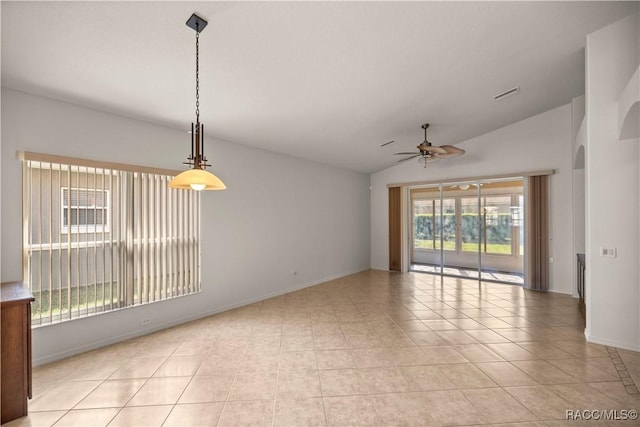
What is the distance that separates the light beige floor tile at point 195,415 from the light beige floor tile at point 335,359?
1068mm

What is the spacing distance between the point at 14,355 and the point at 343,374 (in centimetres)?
267

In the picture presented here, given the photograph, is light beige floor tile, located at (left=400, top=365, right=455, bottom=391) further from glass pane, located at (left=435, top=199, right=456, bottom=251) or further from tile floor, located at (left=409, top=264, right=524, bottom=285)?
glass pane, located at (left=435, top=199, right=456, bottom=251)

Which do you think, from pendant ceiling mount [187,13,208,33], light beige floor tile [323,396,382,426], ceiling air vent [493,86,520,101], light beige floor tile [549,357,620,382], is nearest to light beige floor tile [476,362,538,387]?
light beige floor tile [549,357,620,382]

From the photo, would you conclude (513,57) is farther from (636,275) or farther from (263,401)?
(263,401)

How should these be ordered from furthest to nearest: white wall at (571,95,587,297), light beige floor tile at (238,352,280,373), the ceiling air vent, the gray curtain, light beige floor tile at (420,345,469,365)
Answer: the gray curtain → white wall at (571,95,587,297) → the ceiling air vent → light beige floor tile at (420,345,469,365) → light beige floor tile at (238,352,280,373)

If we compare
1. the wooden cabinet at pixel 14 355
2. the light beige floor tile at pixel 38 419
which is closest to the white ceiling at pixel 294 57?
the wooden cabinet at pixel 14 355

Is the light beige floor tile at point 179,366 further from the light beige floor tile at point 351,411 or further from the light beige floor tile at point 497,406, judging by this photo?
the light beige floor tile at point 497,406

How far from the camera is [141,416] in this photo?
86.9 inches

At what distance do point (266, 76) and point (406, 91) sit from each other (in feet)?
6.14

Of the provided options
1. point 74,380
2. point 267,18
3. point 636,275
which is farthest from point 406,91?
point 74,380

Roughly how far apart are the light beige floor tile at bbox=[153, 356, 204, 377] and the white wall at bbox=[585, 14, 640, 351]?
4544 millimetres

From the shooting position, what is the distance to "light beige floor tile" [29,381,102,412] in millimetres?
2311

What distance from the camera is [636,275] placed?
10.2 feet

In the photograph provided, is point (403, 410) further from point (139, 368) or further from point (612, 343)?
point (612, 343)
